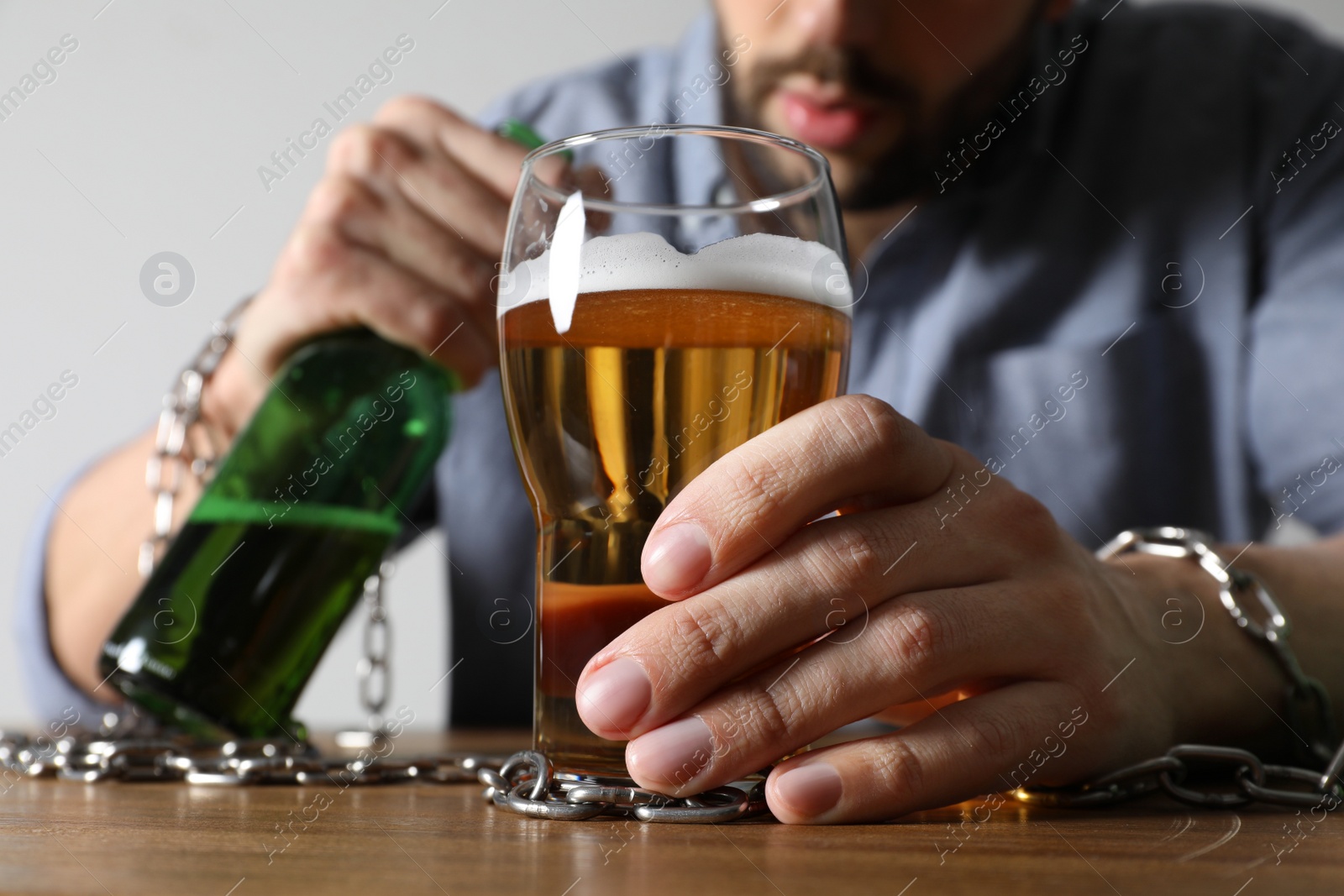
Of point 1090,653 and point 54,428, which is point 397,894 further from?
point 54,428

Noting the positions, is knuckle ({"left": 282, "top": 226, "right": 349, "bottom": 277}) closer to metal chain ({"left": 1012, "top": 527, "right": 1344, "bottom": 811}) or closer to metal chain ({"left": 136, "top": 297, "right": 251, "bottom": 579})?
metal chain ({"left": 136, "top": 297, "right": 251, "bottom": 579})

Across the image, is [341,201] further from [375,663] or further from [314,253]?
[375,663]

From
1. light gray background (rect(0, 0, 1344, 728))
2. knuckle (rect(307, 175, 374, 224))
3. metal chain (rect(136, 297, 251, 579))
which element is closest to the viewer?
metal chain (rect(136, 297, 251, 579))

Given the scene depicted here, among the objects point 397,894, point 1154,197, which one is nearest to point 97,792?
point 397,894

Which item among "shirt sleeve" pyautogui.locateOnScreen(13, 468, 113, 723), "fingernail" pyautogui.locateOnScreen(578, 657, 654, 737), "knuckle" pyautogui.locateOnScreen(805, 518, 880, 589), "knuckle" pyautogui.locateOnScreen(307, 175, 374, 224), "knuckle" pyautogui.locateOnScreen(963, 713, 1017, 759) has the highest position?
"knuckle" pyautogui.locateOnScreen(307, 175, 374, 224)

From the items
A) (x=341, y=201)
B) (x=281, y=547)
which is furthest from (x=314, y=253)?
(x=281, y=547)

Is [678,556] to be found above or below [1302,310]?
below

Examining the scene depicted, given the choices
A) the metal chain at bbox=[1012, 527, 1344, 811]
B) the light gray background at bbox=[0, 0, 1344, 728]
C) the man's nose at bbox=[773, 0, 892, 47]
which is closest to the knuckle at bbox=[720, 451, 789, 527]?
the metal chain at bbox=[1012, 527, 1344, 811]

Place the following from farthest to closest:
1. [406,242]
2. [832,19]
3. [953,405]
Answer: [953,405] → [832,19] → [406,242]
